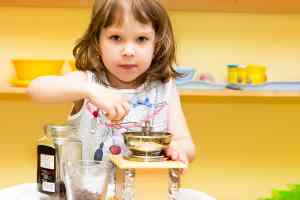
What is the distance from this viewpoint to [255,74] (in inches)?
74.0

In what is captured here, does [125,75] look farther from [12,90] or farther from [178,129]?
[12,90]

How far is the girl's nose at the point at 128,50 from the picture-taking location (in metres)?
1.14

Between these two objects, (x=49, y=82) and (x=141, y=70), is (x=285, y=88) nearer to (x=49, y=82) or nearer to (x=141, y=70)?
(x=141, y=70)

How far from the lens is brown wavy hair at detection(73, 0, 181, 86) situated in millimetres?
1171

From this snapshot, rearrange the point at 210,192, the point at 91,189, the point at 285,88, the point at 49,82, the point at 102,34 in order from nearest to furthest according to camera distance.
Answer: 1. the point at 91,189
2. the point at 49,82
3. the point at 102,34
4. the point at 285,88
5. the point at 210,192

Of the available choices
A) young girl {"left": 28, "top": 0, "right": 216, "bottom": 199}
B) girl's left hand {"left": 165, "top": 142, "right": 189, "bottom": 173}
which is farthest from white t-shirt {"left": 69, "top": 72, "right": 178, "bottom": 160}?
girl's left hand {"left": 165, "top": 142, "right": 189, "bottom": 173}

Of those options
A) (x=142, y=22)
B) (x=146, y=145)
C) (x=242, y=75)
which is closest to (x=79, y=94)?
(x=146, y=145)

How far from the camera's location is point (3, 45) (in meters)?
1.99

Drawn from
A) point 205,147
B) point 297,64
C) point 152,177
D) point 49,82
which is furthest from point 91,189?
point 297,64

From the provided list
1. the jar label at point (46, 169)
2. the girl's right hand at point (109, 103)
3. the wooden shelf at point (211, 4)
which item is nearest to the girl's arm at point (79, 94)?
the girl's right hand at point (109, 103)

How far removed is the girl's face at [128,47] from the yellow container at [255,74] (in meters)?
0.72

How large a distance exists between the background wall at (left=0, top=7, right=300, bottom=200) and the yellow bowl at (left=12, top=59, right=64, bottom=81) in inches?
9.0

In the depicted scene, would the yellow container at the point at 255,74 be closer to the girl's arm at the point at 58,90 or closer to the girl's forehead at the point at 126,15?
the girl's forehead at the point at 126,15

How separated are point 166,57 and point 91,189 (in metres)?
0.51
